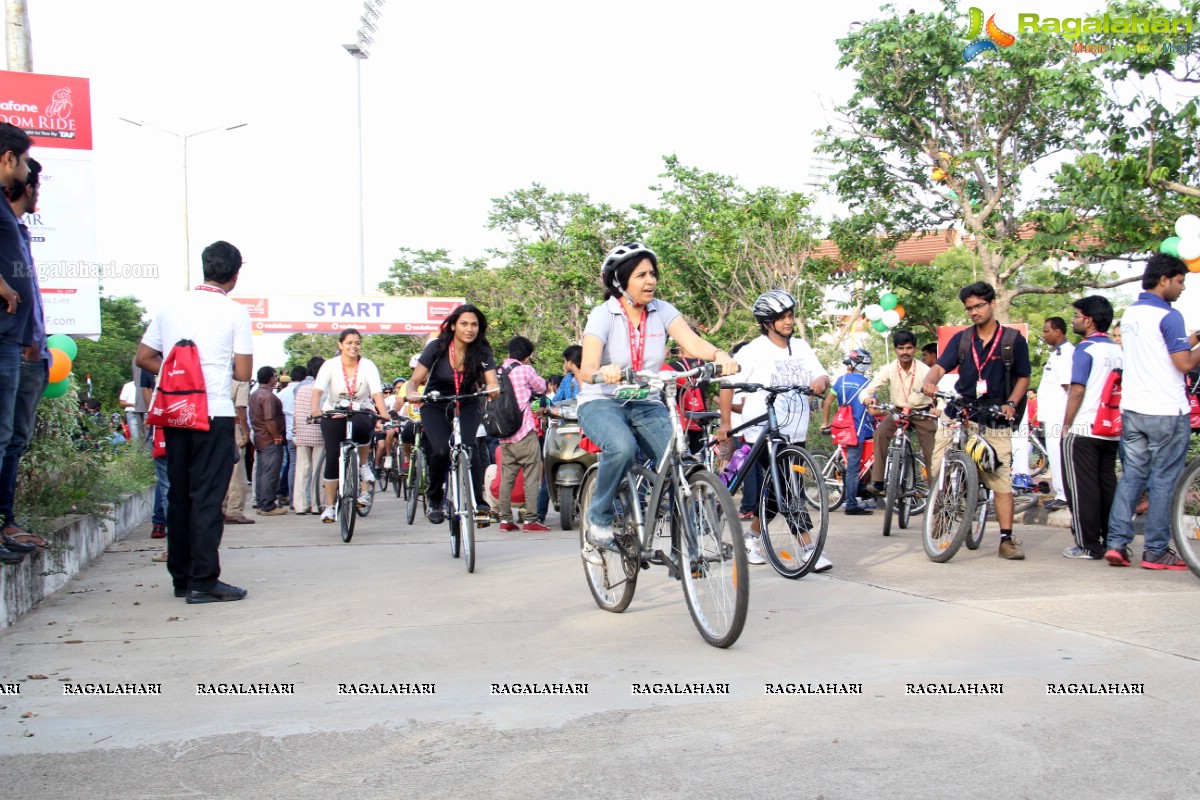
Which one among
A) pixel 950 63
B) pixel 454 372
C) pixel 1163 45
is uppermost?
pixel 950 63

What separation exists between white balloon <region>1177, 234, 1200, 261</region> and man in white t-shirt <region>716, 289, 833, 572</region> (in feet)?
18.1

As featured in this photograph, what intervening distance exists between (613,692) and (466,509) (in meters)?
3.70

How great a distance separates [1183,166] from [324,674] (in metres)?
13.7

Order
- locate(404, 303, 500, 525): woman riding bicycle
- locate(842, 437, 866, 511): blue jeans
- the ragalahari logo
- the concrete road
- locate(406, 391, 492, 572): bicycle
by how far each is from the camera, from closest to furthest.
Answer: the concrete road, locate(406, 391, 492, 572): bicycle, locate(404, 303, 500, 525): woman riding bicycle, locate(842, 437, 866, 511): blue jeans, the ragalahari logo

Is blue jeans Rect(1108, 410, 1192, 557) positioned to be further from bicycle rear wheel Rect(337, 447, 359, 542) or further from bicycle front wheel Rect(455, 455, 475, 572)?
bicycle rear wheel Rect(337, 447, 359, 542)

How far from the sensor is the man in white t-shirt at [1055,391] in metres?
9.32

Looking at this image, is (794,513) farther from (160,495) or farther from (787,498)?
(160,495)

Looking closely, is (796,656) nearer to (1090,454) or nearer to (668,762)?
(668,762)

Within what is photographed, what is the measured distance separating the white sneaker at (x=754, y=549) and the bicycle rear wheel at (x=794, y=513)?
0.21 m

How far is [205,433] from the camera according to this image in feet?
21.3

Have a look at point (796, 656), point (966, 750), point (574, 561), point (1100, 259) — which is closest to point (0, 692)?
point (796, 656)

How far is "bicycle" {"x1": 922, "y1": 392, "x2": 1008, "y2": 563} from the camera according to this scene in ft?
23.8

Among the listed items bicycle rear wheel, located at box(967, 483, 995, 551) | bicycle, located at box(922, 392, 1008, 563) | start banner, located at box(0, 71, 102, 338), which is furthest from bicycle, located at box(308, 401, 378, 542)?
bicycle rear wheel, located at box(967, 483, 995, 551)

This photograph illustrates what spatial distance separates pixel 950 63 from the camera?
19.4m
